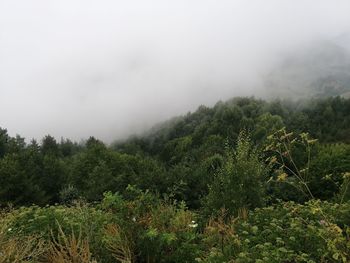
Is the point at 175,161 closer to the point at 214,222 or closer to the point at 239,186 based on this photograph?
the point at 239,186

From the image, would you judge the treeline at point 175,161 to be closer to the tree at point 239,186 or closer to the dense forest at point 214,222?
the dense forest at point 214,222

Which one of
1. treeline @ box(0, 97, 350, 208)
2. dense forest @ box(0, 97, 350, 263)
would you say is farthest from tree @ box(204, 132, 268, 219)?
treeline @ box(0, 97, 350, 208)

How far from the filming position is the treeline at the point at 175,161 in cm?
3456

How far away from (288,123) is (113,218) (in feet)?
254

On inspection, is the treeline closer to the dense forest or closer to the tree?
the dense forest

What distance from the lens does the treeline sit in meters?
34.6

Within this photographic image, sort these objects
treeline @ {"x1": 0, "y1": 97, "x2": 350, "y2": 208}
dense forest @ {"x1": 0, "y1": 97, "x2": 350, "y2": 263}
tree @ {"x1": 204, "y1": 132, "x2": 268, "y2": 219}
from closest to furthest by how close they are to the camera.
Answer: dense forest @ {"x1": 0, "y1": 97, "x2": 350, "y2": 263} < tree @ {"x1": 204, "y1": 132, "x2": 268, "y2": 219} < treeline @ {"x1": 0, "y1": 97, "x2": 350, "y2": 208}

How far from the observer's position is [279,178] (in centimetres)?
379

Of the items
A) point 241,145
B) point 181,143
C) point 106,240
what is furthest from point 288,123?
point 106,240

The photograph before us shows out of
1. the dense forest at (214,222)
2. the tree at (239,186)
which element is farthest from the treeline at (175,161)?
the tree at (239,186)

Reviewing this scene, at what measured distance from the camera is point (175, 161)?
77.7m

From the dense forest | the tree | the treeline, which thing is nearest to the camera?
the dense forest

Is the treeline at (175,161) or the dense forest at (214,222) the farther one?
the treeline at (175,161)

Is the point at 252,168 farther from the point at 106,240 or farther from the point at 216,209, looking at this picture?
the point at 106,240
